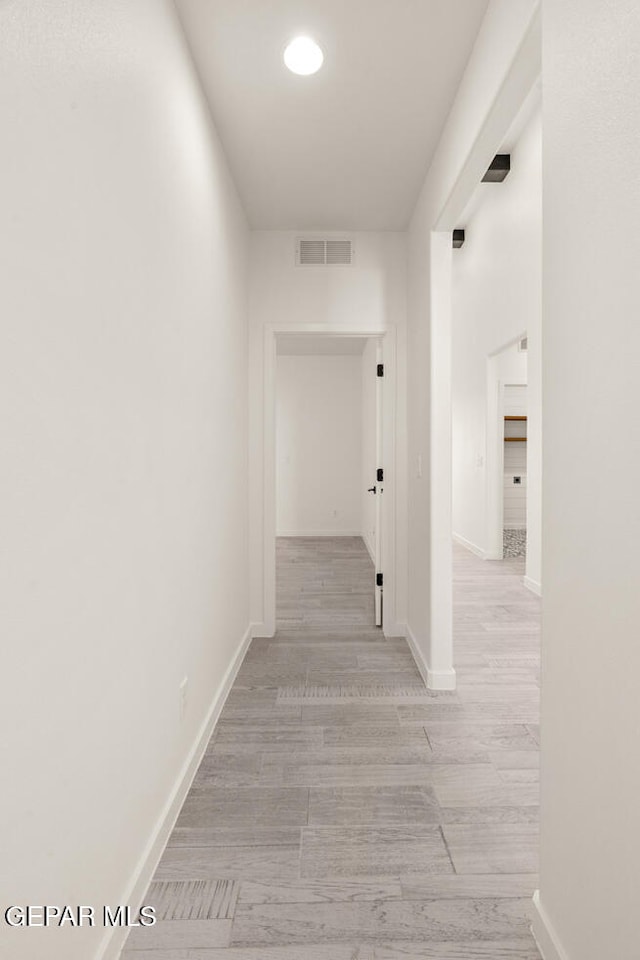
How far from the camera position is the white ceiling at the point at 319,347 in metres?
6.59

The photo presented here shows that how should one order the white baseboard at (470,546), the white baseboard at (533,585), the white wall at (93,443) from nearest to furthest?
the white wall at (93,443) < the white baseboard at (533,585) < the white baseboard at (470,546)

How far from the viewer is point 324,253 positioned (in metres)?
3.54

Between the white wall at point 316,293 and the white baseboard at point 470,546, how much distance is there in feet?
10.6

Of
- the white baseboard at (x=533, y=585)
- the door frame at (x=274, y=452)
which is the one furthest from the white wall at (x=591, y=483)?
the white baseboard at (x=533, y=585)

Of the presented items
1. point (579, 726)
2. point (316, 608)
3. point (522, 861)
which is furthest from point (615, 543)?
point (316, 608)

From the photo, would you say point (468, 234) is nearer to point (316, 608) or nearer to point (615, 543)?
point (316, 608)

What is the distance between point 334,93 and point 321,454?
554 centimetres

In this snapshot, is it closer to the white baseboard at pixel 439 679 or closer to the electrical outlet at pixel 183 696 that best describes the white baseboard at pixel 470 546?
the white baseboard at pixel 439 679

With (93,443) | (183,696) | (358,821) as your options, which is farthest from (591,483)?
(183,696)

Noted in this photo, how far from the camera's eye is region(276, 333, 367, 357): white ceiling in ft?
21.6

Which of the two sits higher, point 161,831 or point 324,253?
point 324,253

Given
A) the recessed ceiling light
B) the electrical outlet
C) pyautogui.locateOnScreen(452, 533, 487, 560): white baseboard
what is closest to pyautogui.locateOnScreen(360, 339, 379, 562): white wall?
pyautogui.locateOnScreen(452, 533, 487, 560): white baseboard

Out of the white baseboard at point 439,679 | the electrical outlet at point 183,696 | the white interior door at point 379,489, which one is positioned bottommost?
the white baseboard at point 439,679

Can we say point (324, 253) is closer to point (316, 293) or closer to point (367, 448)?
point (316, 293)
